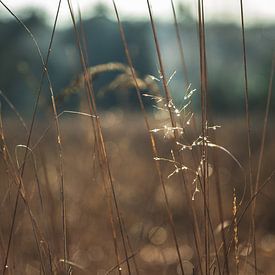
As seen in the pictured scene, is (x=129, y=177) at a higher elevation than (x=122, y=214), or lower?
lower

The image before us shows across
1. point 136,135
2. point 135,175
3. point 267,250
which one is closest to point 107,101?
point 136,135

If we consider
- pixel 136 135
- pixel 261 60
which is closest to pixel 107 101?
pixel 261 60

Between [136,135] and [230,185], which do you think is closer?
[230,185]

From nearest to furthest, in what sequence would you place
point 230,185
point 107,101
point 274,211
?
point 274,211
point 230,185
point 107,101

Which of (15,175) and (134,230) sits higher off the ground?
(15,175)

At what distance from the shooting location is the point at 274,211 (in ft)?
12.5

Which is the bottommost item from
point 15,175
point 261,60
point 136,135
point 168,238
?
point 261,60

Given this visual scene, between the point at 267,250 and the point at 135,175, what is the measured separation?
2225 mm

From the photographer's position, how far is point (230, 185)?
175 inches

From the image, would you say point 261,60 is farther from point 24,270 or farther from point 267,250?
point 24,270

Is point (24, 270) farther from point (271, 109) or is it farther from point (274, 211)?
point (271, 109)

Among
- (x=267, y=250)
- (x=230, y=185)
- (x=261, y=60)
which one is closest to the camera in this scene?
(x=267, y=250)

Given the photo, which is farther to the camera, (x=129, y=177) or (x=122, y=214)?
(x=129, y=177)

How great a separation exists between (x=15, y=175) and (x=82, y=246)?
67.9 inches
